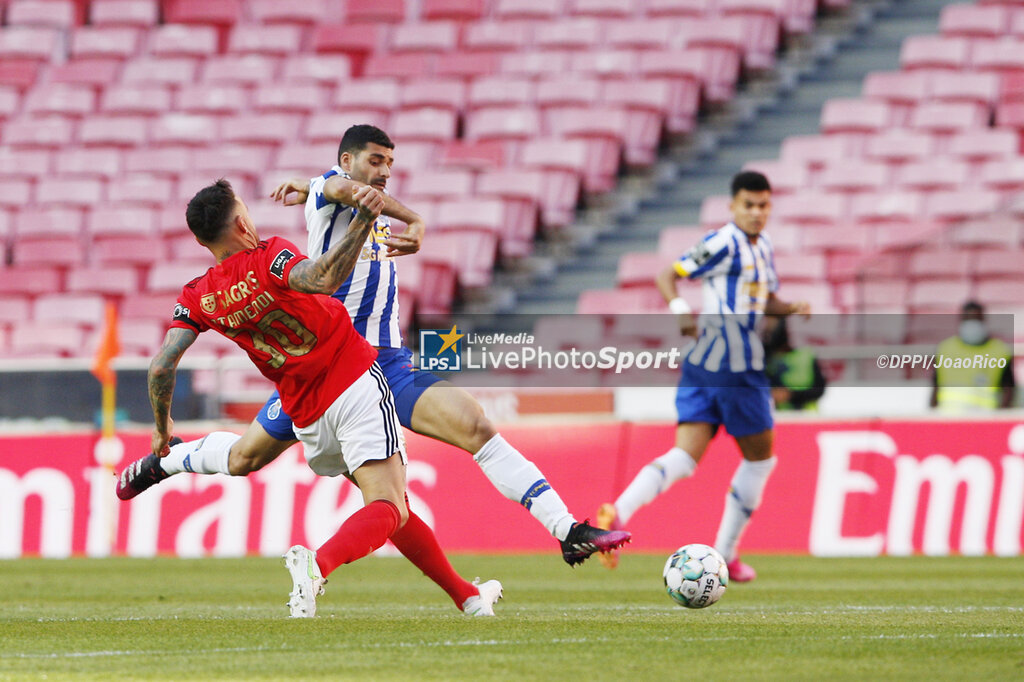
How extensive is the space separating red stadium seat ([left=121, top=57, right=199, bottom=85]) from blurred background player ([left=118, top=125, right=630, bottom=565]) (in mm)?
14766

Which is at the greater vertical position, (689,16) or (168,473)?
(689,16)

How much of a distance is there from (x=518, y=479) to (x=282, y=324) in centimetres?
123

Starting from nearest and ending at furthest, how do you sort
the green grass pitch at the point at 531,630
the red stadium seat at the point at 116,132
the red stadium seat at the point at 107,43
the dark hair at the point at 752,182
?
the green grass pitch at the point at 531,630 → the dark hair at the point at 752,182 → the red stadium seat at the point at 116,132 → the red stadium seat at the point at 107,43

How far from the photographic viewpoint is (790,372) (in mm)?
12797

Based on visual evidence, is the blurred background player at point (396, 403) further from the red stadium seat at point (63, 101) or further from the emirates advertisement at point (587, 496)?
the red stadium seat at point (63, 101)

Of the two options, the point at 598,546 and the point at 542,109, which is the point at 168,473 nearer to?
the point at 598,546

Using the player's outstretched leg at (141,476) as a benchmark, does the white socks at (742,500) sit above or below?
below

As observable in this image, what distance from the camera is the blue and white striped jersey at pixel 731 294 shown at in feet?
29.6

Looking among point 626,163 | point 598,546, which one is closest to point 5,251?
point 626,163

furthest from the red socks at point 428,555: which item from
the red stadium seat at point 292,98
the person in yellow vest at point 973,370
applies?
the red stadium seat at point 292,98

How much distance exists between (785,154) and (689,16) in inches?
111

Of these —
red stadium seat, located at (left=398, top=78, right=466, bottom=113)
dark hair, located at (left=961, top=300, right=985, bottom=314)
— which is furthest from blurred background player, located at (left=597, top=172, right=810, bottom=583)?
red stadium seat, located at (left=398, top=78, right=466, bottom=113)

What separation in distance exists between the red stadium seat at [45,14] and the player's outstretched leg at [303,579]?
18.5 meters

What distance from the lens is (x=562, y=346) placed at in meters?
14.3
